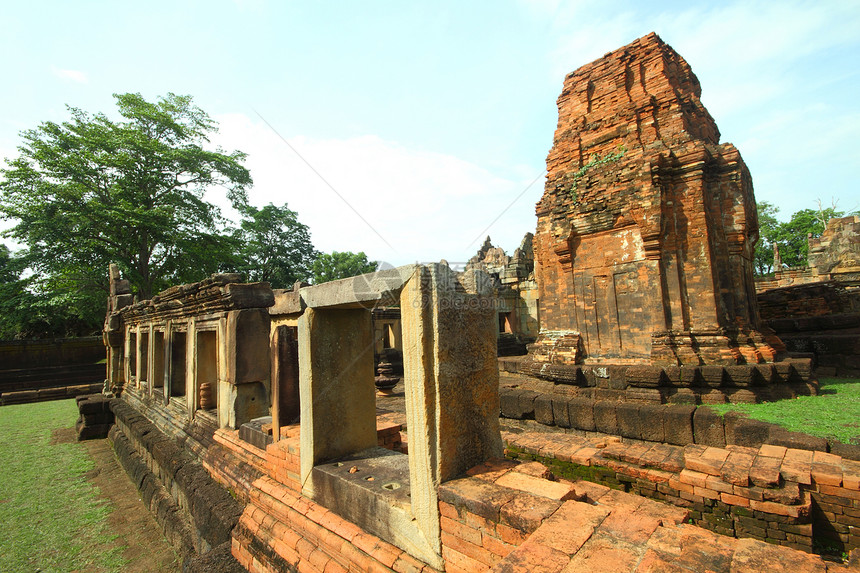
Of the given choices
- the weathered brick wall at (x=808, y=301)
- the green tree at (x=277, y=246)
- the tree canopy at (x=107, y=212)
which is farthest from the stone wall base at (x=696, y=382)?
the green tree at (x=277, y=246)

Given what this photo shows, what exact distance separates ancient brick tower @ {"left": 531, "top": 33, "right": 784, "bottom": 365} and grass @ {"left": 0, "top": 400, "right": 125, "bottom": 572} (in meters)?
7.35

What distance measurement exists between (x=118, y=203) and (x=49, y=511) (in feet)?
50.7

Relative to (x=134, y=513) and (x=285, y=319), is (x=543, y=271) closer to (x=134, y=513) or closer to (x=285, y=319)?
(x=285, y=319)

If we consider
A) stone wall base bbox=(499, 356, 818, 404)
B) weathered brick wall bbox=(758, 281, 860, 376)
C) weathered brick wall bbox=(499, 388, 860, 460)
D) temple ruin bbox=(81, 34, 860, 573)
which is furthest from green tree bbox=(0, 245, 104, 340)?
weathered brick wall bbox=(758, 281, 860, 376)

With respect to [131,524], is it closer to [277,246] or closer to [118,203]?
[118,203]

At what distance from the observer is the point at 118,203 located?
16.6 m

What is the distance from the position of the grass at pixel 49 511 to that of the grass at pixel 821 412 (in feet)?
23.9

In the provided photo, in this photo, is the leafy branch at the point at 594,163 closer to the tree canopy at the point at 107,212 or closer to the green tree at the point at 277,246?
the tree canopy at the point at 107,212

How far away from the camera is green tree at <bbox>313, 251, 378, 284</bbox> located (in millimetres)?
31734

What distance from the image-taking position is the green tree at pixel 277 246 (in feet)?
92.8

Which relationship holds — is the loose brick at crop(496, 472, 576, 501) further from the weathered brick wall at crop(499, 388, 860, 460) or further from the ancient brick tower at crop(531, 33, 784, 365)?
the ancient brick tower at crop(531, 33, 784, 365)

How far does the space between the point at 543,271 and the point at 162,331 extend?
26.3ft

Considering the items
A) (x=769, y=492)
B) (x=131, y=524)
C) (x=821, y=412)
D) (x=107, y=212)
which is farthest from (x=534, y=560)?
(x=107, y=212)

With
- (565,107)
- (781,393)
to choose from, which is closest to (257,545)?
(781,393)
